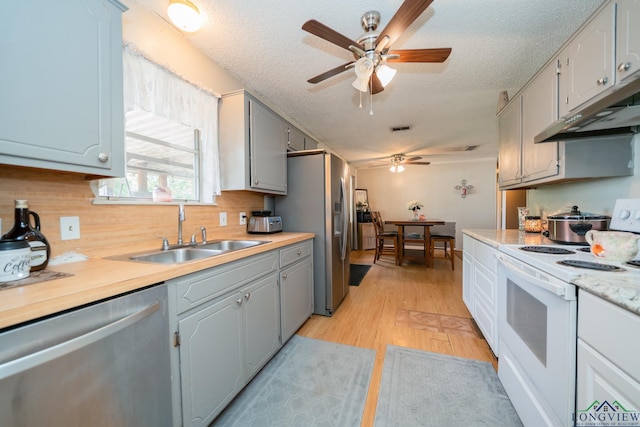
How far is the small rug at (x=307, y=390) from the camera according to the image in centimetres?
128

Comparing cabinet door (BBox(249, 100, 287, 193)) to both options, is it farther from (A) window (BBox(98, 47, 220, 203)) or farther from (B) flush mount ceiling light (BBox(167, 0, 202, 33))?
(B) flush mount ceiling light (BBox(167, 0, 202, 33))

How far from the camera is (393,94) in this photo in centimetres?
257

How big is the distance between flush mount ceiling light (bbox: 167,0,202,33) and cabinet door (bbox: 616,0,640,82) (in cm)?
207

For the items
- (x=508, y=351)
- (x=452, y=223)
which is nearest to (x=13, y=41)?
(x=508, y=351)

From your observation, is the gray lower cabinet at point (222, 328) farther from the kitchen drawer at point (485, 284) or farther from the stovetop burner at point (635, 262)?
the stovetop burner at point (635, 262)

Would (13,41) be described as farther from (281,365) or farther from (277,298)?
(281,365)

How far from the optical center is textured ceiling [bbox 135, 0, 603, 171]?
1463 mm

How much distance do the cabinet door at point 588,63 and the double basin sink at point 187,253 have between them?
6.65ft

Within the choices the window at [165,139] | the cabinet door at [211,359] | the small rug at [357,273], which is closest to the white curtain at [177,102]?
the window at [165,139]

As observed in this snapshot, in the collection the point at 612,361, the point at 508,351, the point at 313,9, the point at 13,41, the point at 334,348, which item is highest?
the point at 313,9

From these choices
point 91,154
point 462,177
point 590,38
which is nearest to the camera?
point 91,154

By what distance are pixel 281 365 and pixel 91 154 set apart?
1.68 metres

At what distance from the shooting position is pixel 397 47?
1.85 m

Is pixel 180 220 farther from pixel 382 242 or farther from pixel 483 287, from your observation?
→ pixel 382 242
